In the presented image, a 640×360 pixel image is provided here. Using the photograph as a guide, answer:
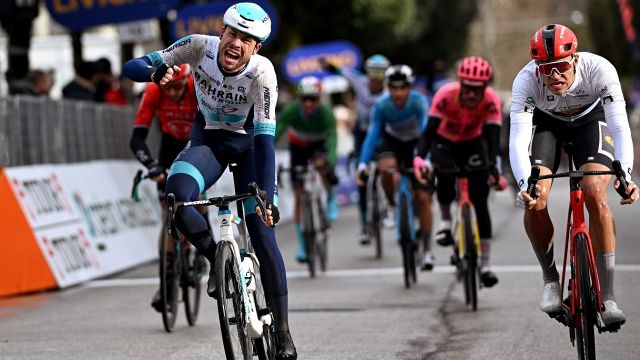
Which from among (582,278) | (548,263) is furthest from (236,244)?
(548,263)

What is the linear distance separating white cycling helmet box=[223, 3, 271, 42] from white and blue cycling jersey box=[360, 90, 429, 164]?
645cm

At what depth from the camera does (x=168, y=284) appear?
1023cm

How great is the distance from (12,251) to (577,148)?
6.18 meters

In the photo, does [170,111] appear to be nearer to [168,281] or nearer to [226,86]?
[168,281]

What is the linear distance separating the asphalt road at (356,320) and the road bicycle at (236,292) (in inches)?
60.5

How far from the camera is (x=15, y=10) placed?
48.8 feet

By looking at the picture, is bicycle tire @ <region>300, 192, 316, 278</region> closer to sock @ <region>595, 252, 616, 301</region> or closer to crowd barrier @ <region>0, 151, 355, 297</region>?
crowd barrier @ <region>0, 151, 355, 297</region>

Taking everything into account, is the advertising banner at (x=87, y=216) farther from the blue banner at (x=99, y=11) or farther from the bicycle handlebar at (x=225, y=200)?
the bicycle handlebar at (x=225, y=200)

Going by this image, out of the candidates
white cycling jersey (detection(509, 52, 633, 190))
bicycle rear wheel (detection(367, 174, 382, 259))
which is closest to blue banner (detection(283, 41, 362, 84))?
bicycle rear wheel (detection(367, 174, 382, 259))

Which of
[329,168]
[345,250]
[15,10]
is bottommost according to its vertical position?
[345,250]

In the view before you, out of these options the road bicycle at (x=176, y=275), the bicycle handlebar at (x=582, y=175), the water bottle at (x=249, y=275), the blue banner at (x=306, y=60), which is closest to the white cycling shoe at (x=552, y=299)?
the bicycle handlebar at (x=582, y=175)

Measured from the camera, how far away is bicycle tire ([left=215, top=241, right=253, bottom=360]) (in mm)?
6984

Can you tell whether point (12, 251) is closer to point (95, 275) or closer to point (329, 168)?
point (95, 275)

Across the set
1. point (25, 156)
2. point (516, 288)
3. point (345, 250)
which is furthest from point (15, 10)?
point (516, 288)
